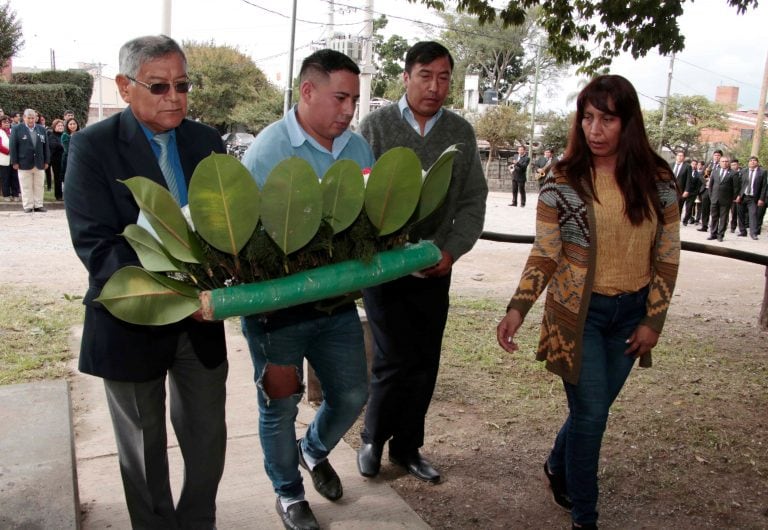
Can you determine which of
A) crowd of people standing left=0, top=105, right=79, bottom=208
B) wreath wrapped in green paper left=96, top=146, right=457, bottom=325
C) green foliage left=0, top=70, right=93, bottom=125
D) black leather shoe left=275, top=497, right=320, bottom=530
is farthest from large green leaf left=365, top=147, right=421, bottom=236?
green foliage left=0, top=70, right=93, bottom=125

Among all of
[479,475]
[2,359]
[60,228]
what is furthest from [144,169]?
[60,228]

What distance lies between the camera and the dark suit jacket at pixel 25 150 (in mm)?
14102

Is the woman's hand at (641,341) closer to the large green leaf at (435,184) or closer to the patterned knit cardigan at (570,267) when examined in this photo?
the patterned knit cardigan at (570,267)

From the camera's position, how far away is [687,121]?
48.9 m

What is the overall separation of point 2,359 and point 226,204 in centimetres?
397

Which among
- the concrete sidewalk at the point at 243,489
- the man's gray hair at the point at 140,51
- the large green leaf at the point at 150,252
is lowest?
the concrete sidewalk at the point at 243,489

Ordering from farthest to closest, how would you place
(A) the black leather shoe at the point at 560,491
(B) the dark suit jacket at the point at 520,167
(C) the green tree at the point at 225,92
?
(C) the green tree at the point at 225,92, (B) the dark suit jacket at the point at 520,167, (A) the black leather shoe at the point at 560,491

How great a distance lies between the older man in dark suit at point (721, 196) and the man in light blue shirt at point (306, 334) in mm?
15498

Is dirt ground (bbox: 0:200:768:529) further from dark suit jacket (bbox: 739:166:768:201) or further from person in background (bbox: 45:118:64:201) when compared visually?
person in background (bbox: 45:118:64:201)

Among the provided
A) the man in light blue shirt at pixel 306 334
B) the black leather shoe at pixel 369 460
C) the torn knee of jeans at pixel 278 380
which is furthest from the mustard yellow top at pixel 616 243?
the black leather shoe at pixel 369 460

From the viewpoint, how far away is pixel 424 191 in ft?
7.48

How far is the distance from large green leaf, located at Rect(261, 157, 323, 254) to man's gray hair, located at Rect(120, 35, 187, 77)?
639mm

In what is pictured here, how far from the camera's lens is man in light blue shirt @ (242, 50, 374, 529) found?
109 inches

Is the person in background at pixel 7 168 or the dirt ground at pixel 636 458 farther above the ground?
the person in background at pixel 7 168
